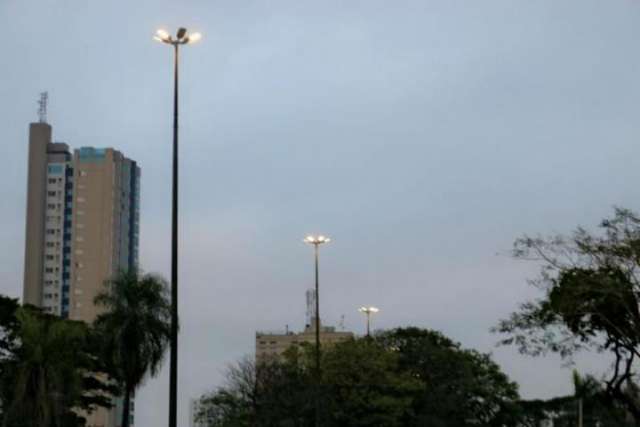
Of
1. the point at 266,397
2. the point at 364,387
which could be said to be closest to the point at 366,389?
the point at 364,387

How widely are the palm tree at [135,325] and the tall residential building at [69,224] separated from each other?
368 feet

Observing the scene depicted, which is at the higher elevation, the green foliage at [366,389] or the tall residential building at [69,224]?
the tall residential building at [69,224]

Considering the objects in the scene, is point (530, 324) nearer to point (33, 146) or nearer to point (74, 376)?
point (74, 376)

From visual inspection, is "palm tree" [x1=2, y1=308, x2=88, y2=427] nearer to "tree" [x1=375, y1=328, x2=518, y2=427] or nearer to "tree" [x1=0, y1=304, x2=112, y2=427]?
"tree" [x1=0, y1=304, x2=112, y2=427]

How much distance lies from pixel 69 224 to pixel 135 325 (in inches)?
4567

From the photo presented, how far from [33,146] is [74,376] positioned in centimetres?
11777

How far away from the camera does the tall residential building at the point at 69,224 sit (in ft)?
523

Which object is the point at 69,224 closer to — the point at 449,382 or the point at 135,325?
the point at 449,382

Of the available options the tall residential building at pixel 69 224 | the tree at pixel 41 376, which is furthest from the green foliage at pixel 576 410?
the tall residential building at pixel 69 224

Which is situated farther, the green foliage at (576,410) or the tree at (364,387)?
the green foliage at (576,410)

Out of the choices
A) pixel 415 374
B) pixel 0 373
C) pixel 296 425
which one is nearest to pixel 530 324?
pixel 296 425

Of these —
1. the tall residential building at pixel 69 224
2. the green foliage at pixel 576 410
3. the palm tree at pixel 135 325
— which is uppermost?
the tall residential building at pixel 69 224

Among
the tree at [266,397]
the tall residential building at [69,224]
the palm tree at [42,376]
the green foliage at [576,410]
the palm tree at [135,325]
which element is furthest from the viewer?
the tall residential building at [69,224]

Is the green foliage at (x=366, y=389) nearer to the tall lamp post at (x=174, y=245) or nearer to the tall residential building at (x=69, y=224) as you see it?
the tall lamp post at (x=174, y=245)
